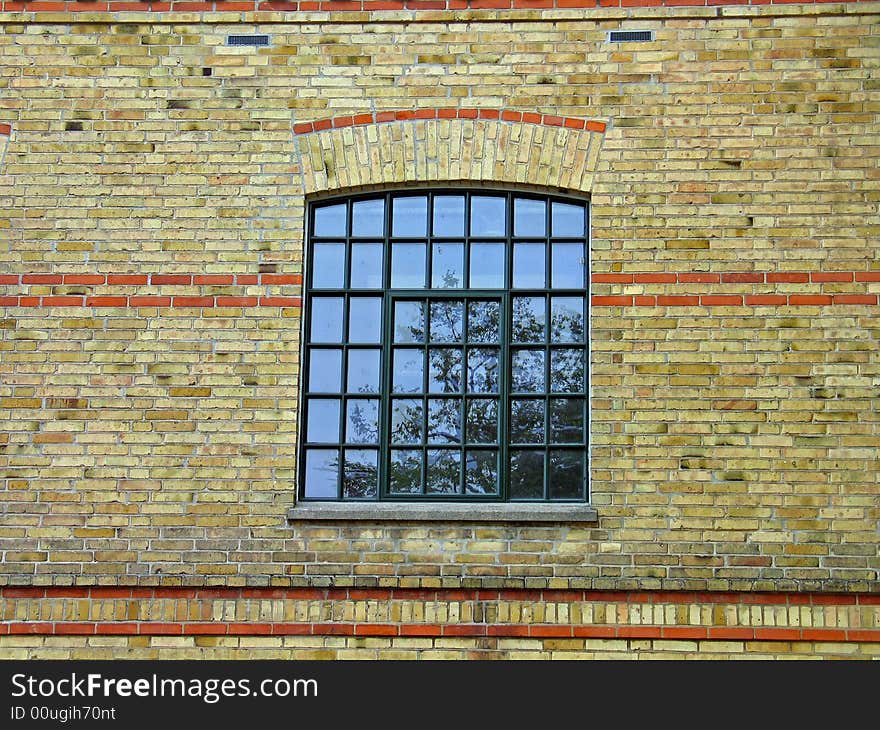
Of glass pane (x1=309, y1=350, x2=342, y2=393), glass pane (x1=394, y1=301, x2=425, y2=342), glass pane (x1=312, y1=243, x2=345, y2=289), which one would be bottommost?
glass pane (x1=309, y1=350, x2=342, y2=393)

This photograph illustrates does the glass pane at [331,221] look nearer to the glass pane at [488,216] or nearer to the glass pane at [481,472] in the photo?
the glass pane at [488,216]

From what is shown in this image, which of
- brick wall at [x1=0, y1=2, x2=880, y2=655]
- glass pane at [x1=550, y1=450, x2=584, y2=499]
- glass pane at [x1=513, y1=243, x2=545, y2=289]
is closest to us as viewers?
brick wall at [x1=0, y1=2, x2=880, y2=655]

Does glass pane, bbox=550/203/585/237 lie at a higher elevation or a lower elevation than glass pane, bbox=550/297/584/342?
higher

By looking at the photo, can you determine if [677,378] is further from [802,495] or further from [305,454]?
[305,454]

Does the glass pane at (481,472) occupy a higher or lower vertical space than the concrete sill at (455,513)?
higher

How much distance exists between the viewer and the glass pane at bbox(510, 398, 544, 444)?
8320mm

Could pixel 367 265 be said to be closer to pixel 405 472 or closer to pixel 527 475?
pixel 405 472

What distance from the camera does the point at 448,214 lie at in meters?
8.65

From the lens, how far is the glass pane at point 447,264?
859 cm

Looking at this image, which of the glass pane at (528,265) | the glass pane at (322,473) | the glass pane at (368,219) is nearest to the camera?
the glass pane at (322,473)

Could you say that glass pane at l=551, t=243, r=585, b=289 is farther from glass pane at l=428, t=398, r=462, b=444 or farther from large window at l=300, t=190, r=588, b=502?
glass pane at l=428, t=398, r=462, b=444

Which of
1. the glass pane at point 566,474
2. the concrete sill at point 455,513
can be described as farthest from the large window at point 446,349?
the concrete sill at point 455,513

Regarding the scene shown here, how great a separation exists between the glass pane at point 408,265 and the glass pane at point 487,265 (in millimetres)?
386

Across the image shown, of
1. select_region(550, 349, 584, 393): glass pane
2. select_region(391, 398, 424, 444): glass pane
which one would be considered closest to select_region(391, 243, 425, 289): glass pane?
select_region(391, 398, 424, 444): glass pane
